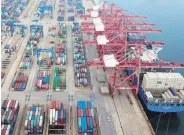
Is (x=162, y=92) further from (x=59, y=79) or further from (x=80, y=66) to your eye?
(x=59, y=79)

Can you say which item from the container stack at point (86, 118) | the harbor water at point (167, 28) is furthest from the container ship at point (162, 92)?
the container stack at point (86, 118)

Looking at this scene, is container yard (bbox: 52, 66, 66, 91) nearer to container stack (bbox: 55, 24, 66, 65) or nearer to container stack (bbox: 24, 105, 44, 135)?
container stack (bbox: 55, 24, 66, 65)

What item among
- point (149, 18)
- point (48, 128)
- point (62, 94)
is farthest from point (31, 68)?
A: point (149, 18)

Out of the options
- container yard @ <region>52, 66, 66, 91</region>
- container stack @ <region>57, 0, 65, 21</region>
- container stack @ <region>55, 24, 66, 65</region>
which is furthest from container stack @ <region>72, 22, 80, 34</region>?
container yard @ <region>52, 66, 66, 91</region>

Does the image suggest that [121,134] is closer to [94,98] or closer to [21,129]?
[94,98]

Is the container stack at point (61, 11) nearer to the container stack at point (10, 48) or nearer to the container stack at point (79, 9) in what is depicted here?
the container stack at point (79, 9)

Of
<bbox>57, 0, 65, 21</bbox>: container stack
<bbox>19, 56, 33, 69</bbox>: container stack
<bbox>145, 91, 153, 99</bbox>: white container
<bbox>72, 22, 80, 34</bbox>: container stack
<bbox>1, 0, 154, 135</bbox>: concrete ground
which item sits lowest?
<bbox>1, 0, 154, 135</bbox>: concrete ground
